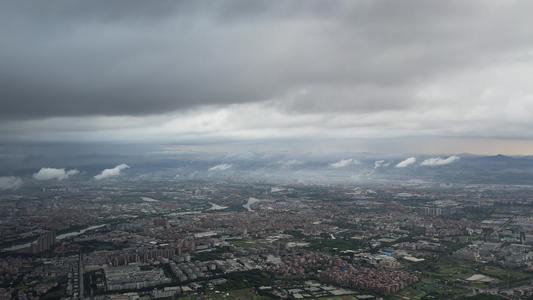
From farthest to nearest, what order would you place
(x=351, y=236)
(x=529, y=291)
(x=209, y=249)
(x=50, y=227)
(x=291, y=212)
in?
1. (x=291, y=212)
2. (x=50, y=227)
3. (x=351, y=236)
4. (x=209, y=249)
5. (x=529, y=291)

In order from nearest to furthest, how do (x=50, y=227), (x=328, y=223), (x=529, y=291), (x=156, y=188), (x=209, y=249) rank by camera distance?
(x=529, y=291)
(x=209, y=249)
(x=50, y=227)
(x=328, y=223)
(x=156, y=188)

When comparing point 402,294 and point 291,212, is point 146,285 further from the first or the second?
point 291,212

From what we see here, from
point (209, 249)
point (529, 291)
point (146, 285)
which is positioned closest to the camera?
point (529, 291)

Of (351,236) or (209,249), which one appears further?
(351,236)

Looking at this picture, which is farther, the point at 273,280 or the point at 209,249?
the point at 209,249

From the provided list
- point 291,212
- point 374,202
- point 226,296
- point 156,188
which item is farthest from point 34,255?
point 156,188

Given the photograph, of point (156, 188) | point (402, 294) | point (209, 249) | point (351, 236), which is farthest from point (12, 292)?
point (156, 188)

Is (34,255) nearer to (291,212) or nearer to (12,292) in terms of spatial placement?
(12,292)

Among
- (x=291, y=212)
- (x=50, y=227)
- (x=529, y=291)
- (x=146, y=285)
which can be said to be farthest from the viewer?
(x=291, y=212)
